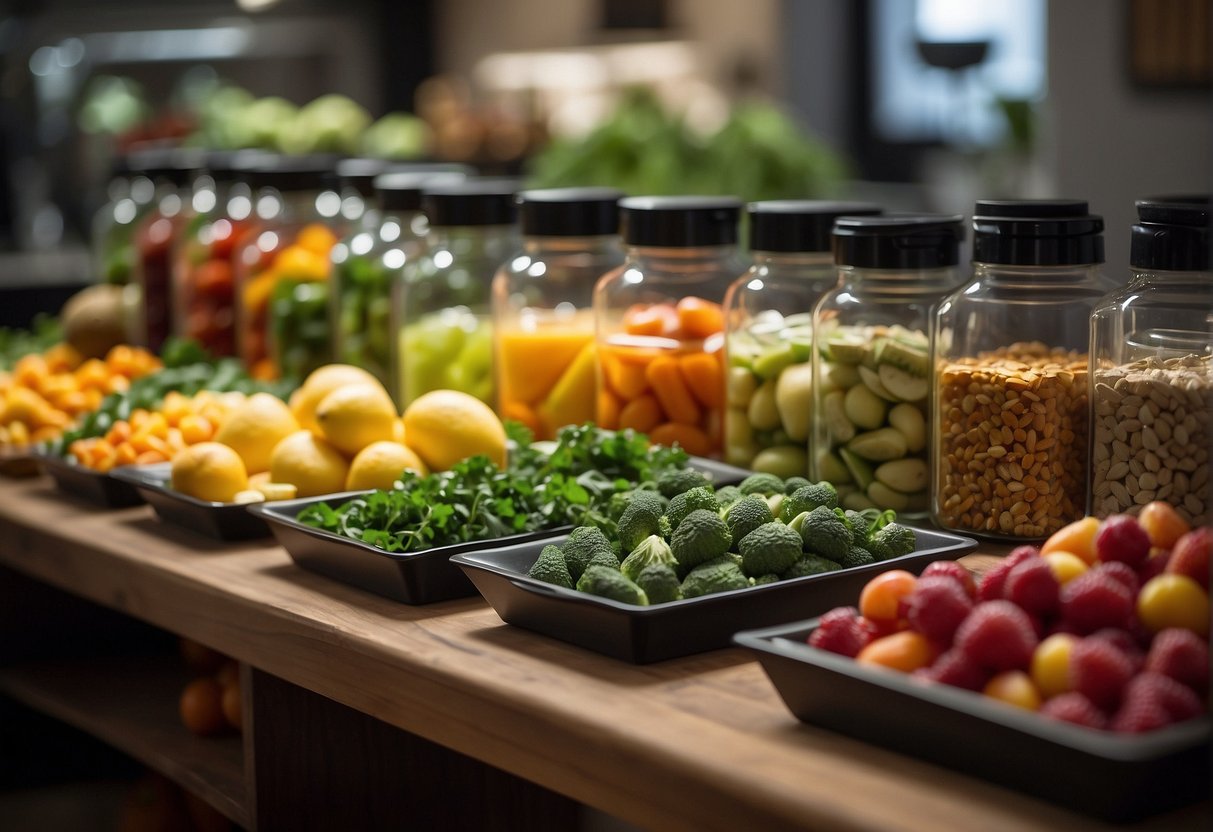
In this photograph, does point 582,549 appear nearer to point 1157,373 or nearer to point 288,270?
point 1157,373

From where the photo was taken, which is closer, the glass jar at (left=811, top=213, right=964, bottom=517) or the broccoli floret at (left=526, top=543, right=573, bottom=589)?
the broccoli floret at (left=526, top=543, right=573, bottom=589)

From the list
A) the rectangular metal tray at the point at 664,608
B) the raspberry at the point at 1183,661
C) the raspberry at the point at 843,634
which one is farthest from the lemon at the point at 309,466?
the raspberry at the point at 1183,661

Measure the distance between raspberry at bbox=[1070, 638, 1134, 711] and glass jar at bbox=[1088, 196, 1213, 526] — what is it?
33 cm

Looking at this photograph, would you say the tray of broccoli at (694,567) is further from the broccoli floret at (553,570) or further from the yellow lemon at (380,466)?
the yellow lemon at (380,466)

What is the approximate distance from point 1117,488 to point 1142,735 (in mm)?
458

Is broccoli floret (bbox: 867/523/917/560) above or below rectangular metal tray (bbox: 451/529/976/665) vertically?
above

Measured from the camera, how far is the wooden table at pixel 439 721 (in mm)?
840

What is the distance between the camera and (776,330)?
1494mm

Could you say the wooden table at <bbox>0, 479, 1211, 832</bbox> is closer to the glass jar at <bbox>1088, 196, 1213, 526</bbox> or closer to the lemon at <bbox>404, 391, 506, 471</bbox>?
the lemon at <bbox>404, 391, 506, 471</bbox>

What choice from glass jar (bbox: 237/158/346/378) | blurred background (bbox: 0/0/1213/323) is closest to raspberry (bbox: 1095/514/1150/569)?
glass jar (bbox: 237/158/346/378)

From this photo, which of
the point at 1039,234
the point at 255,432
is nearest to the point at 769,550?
the point at 1039,234

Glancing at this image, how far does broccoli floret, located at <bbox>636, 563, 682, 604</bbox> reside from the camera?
1.06 meters

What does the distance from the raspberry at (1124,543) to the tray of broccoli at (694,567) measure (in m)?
0.21

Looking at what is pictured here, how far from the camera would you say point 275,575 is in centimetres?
137
